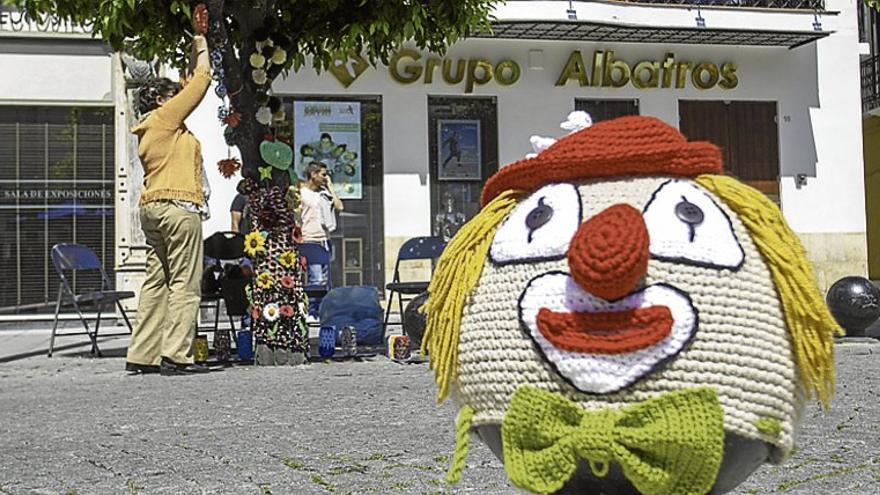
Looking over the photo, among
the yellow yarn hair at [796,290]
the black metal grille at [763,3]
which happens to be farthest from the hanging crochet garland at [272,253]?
the black metal grille at [763,3]

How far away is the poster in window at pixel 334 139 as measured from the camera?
15.7 meters

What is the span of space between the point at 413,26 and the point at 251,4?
1285 millimetres

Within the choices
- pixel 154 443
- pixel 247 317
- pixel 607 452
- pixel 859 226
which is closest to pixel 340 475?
pixel 154 443

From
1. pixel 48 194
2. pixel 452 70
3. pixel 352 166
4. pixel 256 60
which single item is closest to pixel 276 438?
pixel 256 60

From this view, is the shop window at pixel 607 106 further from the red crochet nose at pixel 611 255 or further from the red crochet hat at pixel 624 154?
the red crochet nose at pixel 611 255

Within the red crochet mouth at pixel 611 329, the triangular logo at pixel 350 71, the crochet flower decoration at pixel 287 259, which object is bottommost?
the red crochet mouth at pixel 611 329

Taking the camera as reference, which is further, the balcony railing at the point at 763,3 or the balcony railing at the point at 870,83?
the balcony railing at the point at 870,83

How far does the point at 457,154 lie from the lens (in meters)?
16.2

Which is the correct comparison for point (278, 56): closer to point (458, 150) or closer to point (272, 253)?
point (272, 253)

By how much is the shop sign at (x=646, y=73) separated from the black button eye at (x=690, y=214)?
1462 centimetres

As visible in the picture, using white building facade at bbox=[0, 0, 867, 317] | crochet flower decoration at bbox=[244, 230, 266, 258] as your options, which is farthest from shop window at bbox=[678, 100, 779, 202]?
crochet flower decoration at bbox=[244, 230, 266, 258]

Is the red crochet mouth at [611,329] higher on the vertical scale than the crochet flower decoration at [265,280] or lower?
lower

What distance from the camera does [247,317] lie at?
873 cm

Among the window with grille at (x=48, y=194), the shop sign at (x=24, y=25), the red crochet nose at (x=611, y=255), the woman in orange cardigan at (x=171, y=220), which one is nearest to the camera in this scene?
the red crochet nose at (x=611, y=255)
